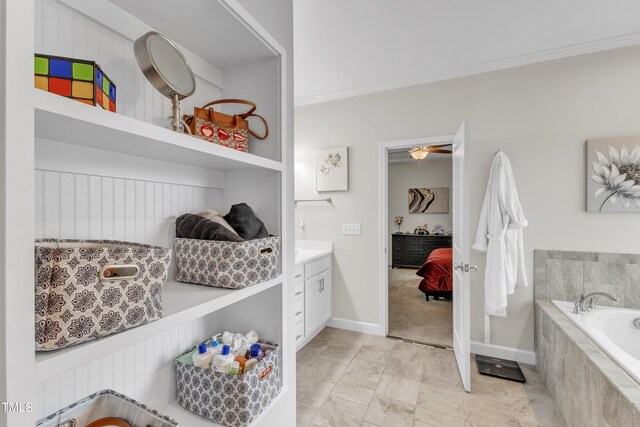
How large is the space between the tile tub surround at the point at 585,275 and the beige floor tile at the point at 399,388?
4.27 feet

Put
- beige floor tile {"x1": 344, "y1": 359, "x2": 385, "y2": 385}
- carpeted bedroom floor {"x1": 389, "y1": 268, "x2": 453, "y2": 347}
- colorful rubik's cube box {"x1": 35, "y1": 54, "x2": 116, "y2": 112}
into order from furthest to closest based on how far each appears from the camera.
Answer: carpeted bedroom floor {"x1": 389, "y1": 268, "x2": 453, "y2": 347}, beige floor tile {"x1": 344, "y1": 359, "x2": 385, "y2": 385}, colorful rubik's cube box {"x1": 35, "y1": 54, "x2": 116, "y2": 112}

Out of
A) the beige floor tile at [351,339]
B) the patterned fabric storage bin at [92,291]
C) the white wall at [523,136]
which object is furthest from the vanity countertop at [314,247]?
the patterned fabric storage bin at [92,291]

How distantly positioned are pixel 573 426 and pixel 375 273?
1.72 m

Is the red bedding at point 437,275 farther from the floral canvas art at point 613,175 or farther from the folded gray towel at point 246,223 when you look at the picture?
the folded gray towel at point 246,223

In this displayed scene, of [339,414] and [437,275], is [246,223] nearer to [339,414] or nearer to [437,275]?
[339,414]

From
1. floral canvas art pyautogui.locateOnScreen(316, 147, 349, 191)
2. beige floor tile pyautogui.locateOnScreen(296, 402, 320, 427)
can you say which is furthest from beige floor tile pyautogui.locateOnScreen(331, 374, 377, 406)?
floral canvas art pyautogui.locateOnScreen(316, 147, 349, 191)

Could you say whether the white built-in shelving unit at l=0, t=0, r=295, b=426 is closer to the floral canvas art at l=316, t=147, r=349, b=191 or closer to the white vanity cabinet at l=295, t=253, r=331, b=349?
the white vanity cabinet at l=295, t=253, r=331, b=349

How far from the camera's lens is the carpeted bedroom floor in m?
2.97

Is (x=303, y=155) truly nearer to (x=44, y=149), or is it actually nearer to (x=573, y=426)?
(x=44, y=149)

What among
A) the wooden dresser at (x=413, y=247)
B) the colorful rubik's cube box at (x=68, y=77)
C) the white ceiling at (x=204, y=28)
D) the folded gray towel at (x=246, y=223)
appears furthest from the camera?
the wooden dresser at (x=413, y=247)

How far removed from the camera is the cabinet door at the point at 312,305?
105 inches

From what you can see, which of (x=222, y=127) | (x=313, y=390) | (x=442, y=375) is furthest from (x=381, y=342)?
(x=222, y=127)

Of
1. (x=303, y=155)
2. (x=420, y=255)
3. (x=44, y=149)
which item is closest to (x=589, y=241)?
(x=303, y=155)

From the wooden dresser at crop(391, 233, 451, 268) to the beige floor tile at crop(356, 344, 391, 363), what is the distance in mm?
4148
